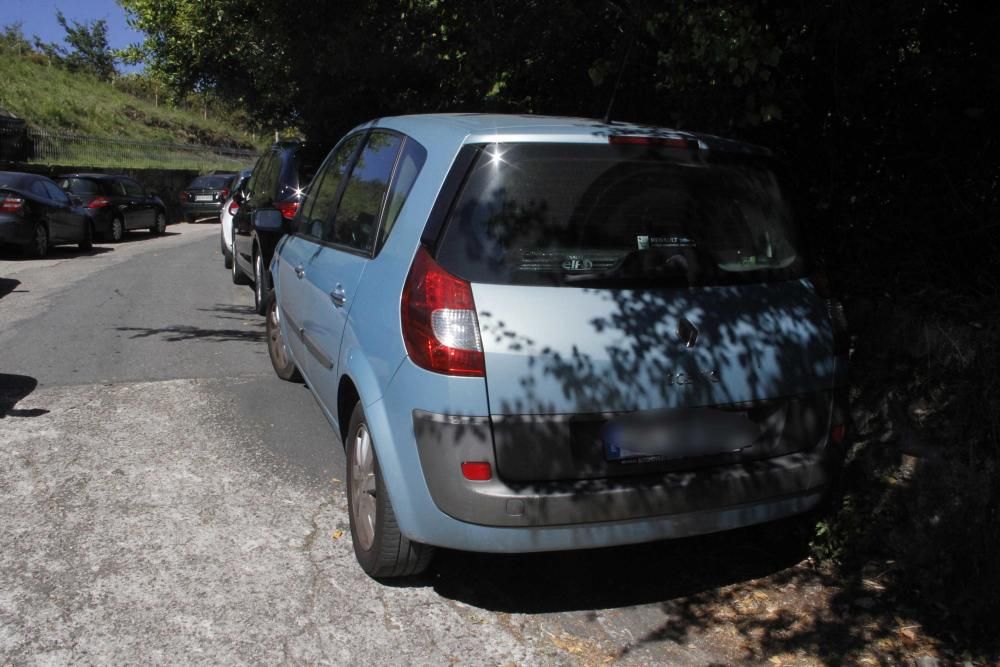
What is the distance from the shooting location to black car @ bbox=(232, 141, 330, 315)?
→ 29.3 ft

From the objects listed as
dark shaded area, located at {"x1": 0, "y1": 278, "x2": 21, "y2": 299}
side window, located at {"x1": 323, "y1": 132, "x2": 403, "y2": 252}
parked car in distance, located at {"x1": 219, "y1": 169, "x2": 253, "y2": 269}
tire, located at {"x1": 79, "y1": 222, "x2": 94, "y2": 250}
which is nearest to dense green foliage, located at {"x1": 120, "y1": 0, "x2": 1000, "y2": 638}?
side window, located at {"x1": 323, "y1": 132, "x2": 403, "y2": 252}

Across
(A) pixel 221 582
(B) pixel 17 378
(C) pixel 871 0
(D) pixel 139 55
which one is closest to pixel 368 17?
(B) pixel 17 378

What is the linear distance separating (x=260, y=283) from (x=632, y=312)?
264 inches

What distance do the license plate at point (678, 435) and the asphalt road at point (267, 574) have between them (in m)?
0.75

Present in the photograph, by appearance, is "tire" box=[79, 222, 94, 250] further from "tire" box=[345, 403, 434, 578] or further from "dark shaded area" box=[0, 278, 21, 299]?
"tire" box=[345, 403, 434, 578]

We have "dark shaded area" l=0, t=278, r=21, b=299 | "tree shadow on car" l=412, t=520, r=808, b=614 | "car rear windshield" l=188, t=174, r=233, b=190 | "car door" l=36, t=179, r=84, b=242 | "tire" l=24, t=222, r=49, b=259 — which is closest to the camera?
"tree shadow on car" l=412, t=520, r=808, b=614

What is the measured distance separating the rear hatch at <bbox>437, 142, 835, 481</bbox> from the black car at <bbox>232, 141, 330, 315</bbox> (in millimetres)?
5313

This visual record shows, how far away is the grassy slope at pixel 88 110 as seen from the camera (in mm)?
39875

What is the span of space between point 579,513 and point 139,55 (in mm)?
23566

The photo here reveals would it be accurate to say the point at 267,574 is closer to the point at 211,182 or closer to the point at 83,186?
the point at 83,186

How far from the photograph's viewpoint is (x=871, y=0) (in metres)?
4.78

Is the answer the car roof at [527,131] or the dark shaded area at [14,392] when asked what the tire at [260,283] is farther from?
the car roof at [527,131]

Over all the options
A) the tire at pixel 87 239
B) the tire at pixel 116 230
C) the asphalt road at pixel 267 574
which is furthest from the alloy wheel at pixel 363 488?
the tire at pixel 116 230

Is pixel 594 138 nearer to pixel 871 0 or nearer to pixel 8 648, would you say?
pixel 871 0
